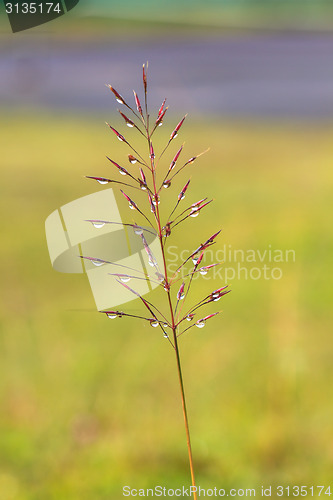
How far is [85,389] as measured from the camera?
4.28 ft

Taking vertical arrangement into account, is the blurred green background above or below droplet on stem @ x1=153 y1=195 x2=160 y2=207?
below

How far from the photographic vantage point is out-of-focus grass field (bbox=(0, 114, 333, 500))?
1.01 m

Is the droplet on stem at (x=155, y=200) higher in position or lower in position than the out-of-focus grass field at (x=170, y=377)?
higher

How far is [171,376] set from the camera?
135 cm

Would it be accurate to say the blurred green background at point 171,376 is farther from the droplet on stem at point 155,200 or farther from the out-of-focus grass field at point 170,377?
the droplet on stem at point 155,200

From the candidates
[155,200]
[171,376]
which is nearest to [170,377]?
[171,376]

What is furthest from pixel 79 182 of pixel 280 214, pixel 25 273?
pixel 280 214

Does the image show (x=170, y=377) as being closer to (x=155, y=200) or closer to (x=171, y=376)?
(x=171, y=376)

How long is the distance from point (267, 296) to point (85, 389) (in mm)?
711

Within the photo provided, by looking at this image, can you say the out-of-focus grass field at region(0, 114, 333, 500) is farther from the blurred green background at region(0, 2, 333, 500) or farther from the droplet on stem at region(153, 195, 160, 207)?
the droplet on stem at region(153, 195, 160, 207)

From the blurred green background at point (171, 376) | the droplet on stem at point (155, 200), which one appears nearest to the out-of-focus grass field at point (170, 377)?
the blurred green background at point (171, 376)

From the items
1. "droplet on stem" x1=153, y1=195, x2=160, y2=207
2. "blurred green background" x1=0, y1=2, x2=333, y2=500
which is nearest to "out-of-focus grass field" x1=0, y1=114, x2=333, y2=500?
"blurred green background" x1=0, y1=2, x2=333, y2=500

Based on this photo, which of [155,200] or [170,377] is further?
[170,377]

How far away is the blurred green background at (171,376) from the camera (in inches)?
39.8
